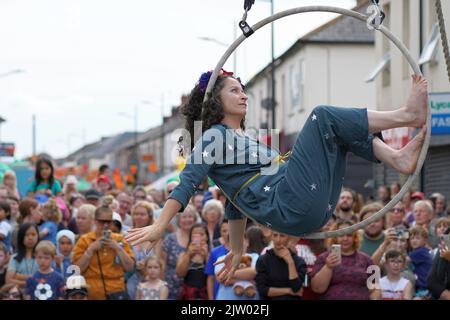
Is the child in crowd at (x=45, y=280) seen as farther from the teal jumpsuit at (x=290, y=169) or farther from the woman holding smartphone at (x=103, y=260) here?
the teal jumpsuit at (x=290, y=169)

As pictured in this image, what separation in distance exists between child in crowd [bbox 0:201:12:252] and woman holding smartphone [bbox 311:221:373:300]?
141 inches

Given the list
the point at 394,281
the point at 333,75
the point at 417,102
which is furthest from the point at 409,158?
the point at 333,75

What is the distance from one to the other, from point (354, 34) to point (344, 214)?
1946cm

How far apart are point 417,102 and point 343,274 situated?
3.48 metres

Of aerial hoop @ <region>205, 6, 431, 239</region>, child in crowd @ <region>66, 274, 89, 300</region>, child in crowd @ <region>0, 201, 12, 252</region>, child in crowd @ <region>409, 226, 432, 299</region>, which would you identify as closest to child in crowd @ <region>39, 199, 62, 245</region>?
child in crowd @ <region>0, 201, 12, 252</region>

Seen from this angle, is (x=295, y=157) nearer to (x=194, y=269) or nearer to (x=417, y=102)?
(x=417, y=102)

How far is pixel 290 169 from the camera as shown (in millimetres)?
6637

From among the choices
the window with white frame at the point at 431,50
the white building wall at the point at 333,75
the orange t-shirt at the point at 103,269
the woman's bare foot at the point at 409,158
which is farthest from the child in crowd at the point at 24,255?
the white building wall at the point at 333,75

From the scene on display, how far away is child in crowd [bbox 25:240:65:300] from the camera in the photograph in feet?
33.2

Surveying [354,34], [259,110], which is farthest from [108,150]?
[354,34]

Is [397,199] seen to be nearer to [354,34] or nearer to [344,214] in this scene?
[344,214]

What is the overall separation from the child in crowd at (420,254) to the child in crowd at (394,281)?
231mm
